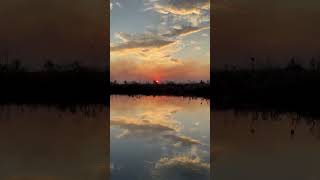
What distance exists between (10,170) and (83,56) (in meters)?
4.97

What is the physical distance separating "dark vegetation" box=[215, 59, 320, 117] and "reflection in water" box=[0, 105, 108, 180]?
3.70 metres

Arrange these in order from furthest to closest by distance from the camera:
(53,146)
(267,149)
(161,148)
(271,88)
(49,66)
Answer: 1. (271,88)
2. (49,66)
3. (161,148)
4. (53,146)
5. (267,149)

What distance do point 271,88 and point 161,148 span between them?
5.72 metres

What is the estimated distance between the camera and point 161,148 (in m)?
6.94

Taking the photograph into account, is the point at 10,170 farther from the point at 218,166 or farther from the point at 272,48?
the point at 272,48

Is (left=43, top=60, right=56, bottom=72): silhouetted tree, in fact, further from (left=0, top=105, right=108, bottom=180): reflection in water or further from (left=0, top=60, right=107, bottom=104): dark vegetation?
(left=0, top=105, right=108, bottom=180): reflection in water

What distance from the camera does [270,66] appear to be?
10422 millimetres

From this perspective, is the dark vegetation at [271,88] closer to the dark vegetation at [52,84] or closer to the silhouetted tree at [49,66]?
the dark vegetation at [52,84]

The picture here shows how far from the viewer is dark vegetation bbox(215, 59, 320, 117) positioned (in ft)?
34.7

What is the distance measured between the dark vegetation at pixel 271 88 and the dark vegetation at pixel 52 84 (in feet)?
9.93

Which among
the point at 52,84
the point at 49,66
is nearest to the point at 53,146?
the point at 49,66

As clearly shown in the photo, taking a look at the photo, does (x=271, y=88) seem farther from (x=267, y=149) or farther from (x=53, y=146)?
(x=53, y=146)

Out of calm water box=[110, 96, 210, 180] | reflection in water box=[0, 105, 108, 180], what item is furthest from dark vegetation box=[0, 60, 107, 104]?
calm water box=[110, 96, 210, 180]

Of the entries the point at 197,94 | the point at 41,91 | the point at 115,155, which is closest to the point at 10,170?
the point at 115,155
